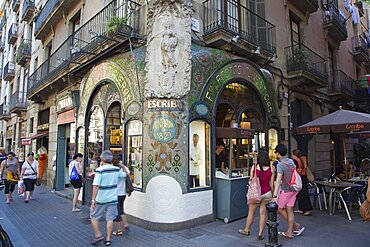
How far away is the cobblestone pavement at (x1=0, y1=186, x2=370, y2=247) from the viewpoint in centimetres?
524

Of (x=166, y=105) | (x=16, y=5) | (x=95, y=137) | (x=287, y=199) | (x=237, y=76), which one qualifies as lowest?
(x=287, y=199)

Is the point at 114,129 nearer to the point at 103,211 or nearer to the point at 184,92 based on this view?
the point at 184,92

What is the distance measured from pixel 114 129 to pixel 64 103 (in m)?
4.47

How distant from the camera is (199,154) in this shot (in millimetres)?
7043

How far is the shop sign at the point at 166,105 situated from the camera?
6.45m

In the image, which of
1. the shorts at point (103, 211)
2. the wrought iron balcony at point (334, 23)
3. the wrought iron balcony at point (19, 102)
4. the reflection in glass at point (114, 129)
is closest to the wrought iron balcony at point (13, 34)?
the wrought iron balcony at point (19, 102)

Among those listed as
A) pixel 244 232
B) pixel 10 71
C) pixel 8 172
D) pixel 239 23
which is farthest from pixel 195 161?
pixel 10 71

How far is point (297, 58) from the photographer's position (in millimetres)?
10672

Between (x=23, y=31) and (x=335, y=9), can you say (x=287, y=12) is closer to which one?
(x=335, y=9)

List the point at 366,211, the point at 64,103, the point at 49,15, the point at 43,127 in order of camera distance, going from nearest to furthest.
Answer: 1. the point at 366,211
2. the point at 64,103
3. the point at 49,15
4. the point at 43,127

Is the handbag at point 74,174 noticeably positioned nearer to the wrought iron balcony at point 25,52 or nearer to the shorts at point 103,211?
the shorts at point 103,211

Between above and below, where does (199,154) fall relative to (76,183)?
above

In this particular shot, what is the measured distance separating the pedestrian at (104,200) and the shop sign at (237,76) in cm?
323

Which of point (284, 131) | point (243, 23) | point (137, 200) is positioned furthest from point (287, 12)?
point (137, 200)
